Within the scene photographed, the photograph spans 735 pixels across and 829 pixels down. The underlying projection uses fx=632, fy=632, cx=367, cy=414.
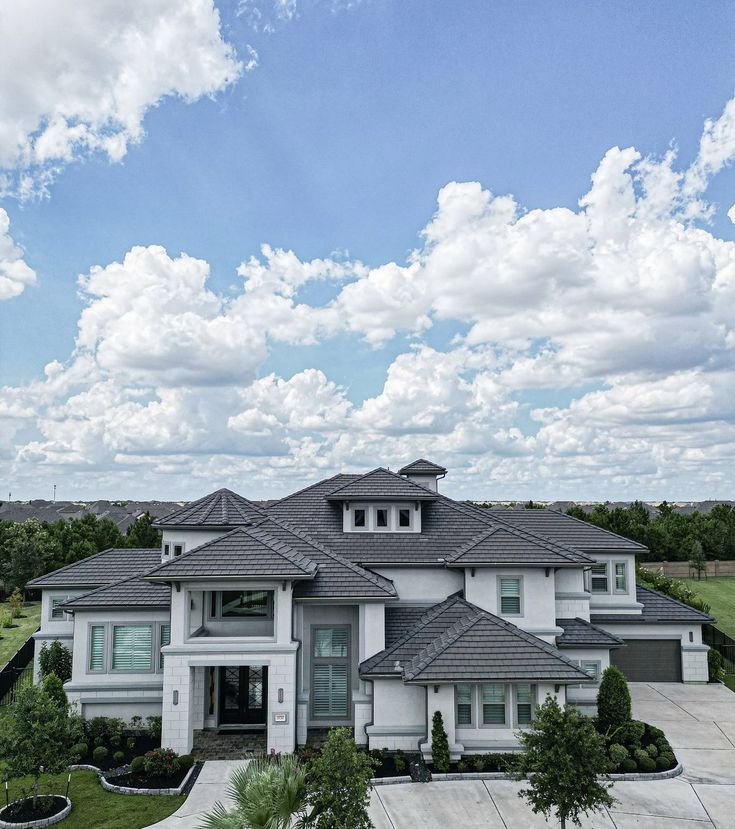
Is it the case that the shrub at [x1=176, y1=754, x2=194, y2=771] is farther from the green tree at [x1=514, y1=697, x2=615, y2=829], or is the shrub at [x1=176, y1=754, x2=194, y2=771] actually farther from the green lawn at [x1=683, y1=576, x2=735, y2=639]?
the green lawn at [x1=683, y1=576, x2=735, y2=639]

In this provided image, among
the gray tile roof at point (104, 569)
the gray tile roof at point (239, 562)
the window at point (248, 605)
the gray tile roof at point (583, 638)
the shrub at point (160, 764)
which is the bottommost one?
the shrub at point (160, 764)

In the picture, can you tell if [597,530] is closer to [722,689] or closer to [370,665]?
[722,689]

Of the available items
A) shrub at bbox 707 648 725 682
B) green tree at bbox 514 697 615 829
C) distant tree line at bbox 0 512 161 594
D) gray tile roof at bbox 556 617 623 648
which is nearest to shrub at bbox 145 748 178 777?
green tree at bbox 514 697 615 829

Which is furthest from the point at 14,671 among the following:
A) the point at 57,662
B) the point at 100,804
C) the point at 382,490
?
the point at 382,490

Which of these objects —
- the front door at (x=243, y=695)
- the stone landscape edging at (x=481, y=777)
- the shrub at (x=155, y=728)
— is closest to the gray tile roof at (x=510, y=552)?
the stone landscape edging at (x=481, y=777)

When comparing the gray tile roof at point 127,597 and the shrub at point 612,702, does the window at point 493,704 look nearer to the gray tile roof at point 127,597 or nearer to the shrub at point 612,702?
the shrub at point 612,702

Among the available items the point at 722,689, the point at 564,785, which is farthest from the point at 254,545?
the point at 722,689
